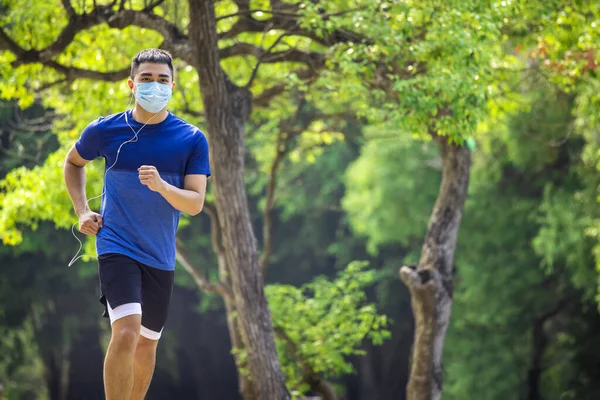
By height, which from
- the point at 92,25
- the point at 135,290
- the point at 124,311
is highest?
the point at 92,25

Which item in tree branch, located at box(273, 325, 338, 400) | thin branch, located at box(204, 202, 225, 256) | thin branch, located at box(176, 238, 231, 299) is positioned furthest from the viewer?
thin branch, located at box(204, 202, 225, 256)

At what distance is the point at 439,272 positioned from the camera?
10852mm

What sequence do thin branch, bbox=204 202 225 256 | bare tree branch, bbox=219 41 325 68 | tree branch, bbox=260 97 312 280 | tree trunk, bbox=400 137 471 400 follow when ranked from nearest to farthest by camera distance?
bare tree branch, bbox=219 41 325 68, tree trunk, bbox=400 137 471 400, thin branch, bbox=204 202 225 256, tree branch, bbox=260 97 312 280

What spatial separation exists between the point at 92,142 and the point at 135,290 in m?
0.78

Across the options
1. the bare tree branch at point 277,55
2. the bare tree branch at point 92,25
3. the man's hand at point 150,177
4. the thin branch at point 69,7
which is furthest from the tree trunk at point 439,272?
the man's hand at point 150,177

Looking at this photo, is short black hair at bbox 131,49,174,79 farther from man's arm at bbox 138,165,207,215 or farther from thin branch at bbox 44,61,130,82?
thin branch at bbox 44,61,130,82

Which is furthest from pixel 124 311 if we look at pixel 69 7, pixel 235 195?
pixel 69 7

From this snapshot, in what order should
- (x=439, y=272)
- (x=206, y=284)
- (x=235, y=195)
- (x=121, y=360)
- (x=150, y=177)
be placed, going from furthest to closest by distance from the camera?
(x=206, y=284), (x=439, y=272), (x=235, y=195), (x=121, y=360), (x=150, y=177)

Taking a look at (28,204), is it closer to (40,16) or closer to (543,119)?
(40,16)

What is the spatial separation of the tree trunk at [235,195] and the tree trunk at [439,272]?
6.41 ft

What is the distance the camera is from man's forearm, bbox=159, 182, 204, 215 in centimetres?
476

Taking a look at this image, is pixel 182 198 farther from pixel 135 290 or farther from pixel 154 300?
pixel 154 300

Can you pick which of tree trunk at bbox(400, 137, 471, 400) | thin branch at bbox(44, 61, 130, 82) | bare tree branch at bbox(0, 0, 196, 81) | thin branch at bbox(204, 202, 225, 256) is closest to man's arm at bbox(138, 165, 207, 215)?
bare tree branch at bbox(0, 0, 196, 81)

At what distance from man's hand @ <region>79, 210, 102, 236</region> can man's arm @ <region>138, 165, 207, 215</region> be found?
400 millimetres
